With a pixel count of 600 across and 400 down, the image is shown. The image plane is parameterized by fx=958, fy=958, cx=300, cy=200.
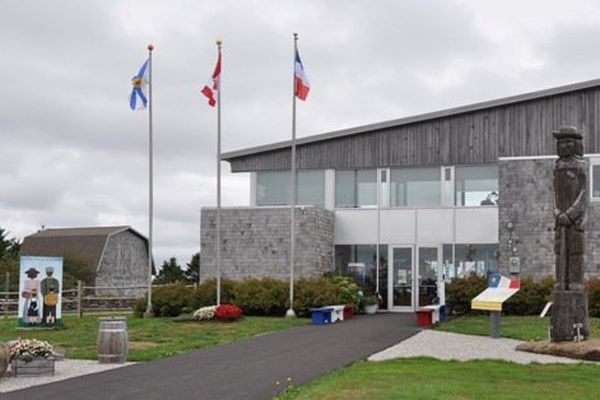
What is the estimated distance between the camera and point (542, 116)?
109ft

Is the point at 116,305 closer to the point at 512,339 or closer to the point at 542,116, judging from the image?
the point at 542,116

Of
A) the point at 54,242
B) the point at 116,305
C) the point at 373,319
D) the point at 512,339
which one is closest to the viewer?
the point at 512,339

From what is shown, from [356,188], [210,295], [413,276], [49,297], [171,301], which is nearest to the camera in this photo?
[49,297]

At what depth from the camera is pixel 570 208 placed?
18.8m

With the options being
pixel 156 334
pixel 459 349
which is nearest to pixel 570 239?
pixel 459 349

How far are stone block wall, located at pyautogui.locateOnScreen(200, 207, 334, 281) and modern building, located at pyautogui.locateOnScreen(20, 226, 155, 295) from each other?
20.3 metres

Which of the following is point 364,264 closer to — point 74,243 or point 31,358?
point 31,358

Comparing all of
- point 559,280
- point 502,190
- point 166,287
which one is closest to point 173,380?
point 559,280

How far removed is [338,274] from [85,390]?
20608 millimetres

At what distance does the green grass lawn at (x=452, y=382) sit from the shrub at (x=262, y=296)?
13498 mm

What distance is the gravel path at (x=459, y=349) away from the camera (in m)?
16.9

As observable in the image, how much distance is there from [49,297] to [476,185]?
614 inches

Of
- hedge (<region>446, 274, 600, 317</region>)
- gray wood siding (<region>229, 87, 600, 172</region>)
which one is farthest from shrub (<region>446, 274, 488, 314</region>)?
gray wood siding (<region>229, 87, 600, 172</region>)

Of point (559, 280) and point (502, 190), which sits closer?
point (559, 280)
